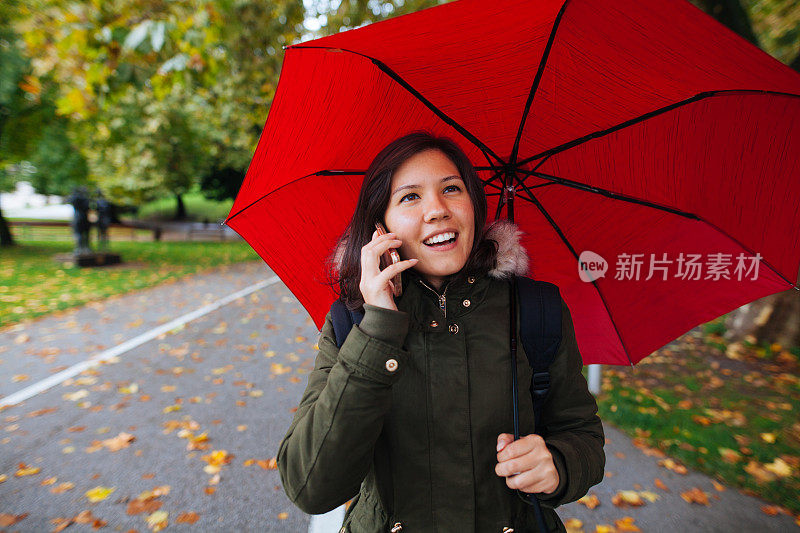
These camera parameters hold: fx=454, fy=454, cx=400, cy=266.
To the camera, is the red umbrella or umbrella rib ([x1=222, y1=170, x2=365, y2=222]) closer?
the red umbrella

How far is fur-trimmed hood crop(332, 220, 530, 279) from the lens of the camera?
4.91 ft

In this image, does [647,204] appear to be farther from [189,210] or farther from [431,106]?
[189,210]

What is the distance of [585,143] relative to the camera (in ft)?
6.11

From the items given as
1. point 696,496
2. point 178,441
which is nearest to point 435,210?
point 696,496

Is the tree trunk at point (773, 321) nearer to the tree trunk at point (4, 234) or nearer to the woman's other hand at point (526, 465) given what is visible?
the woman's other hand at point (526, 465)

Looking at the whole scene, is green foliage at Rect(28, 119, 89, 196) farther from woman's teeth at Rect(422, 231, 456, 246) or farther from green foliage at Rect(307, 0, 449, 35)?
woman's teeth at Rect(422, 231, 456, 246)

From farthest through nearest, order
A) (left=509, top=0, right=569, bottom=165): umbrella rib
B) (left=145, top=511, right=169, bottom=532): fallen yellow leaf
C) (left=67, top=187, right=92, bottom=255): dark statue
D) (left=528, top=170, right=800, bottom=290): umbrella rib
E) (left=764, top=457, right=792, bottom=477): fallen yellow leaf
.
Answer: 1. (left=67, top=187, right=92, bottom=255): dark statue
2. (left=764, top=457, right=792, bottom=477): fallen yellow leaf
3. (left=145, top=511, right=169, bottom=532): fallen yellow leaf
4. (left=528, top=170, right=800, bottom=290): umbrella rib
5. (left=509, top=0, right=569, bottom=165): umbrella rib

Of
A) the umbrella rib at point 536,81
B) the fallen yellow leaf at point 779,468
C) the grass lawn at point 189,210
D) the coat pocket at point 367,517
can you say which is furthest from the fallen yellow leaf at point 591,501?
the grass lawn at point 189,210

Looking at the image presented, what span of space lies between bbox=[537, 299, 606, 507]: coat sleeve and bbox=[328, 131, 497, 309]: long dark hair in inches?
13.1

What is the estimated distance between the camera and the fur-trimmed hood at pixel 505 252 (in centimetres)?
150

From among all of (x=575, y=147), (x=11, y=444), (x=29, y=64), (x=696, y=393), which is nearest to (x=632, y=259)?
(x=575, y=147)

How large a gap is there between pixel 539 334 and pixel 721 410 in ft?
14.9

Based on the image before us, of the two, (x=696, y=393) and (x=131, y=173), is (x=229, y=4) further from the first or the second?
(x=131, y=173)

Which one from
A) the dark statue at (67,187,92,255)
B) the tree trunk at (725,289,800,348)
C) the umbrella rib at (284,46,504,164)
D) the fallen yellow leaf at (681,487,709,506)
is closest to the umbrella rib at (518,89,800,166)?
the umbrella rib at (284,46,504,164)
